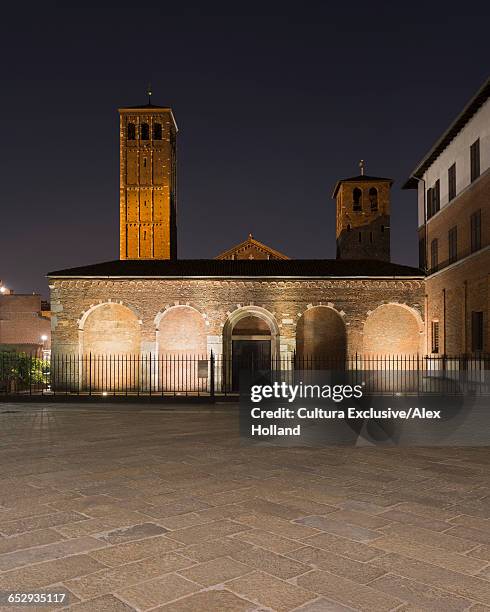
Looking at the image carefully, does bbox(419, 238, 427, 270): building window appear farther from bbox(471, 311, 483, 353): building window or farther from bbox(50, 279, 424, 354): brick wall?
bbox(471, 311, 483, 353): building window

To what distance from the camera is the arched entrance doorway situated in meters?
25.0

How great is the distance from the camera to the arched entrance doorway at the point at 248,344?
24953 mm

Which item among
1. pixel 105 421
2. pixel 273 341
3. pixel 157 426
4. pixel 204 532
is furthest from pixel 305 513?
pixel 273 341

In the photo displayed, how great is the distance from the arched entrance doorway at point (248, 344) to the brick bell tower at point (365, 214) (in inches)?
574

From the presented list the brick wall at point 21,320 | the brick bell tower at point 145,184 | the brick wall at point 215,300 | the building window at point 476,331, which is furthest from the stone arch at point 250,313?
the brick wall at point 21,320

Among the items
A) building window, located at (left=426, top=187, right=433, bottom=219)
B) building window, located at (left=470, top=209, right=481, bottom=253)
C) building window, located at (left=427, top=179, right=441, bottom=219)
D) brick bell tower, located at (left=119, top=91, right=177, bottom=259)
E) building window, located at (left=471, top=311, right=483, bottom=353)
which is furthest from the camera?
brick bell tower, located at (left=119, top=91, right=177, bottom=259)

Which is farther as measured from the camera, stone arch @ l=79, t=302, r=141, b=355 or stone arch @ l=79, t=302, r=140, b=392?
stone arch @ l=79, t=302, r=141, b=355

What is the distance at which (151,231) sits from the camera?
134ft

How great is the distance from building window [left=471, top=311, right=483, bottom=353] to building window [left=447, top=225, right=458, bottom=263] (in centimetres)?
315

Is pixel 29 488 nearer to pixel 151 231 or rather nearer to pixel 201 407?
pixel 201 407

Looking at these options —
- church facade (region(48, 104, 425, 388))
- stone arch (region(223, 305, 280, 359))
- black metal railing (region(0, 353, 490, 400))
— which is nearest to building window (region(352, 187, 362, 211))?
church facade (region(48, 104, 425, 388))

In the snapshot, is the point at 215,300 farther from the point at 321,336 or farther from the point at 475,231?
the point at 475,231

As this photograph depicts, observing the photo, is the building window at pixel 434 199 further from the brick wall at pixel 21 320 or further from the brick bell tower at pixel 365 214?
the brick wall at pixel 21 320

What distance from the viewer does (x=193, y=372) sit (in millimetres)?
24500
